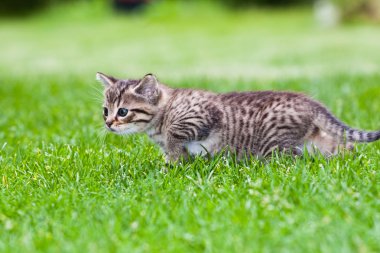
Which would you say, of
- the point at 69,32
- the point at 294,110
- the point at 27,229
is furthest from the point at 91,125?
the point at 69,32

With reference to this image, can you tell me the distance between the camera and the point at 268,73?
15672mm

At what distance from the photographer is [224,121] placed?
6359 millimetres

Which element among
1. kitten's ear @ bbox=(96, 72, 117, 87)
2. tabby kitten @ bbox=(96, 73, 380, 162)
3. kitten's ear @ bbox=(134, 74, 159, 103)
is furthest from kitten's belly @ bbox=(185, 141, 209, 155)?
kitten's ear @ bbox=(96, 72, 117, 87)

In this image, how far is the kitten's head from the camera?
6391 millimetres

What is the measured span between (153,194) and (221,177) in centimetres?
74

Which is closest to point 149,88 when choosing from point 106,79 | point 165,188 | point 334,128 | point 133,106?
point 133,106

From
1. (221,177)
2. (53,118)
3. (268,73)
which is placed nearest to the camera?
(221,177)

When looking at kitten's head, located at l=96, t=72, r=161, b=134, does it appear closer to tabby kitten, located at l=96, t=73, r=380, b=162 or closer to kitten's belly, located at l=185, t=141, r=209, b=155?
tabby kitten, located at l=96, t=73, r=380, b=162

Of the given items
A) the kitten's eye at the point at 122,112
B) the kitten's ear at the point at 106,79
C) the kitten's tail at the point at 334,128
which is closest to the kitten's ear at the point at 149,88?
the kitten's eye at the point at 122,112

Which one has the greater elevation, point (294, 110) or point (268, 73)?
point (294, 110)

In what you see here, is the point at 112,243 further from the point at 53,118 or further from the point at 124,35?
the point at 124,35

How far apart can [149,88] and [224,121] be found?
→ 0.77m

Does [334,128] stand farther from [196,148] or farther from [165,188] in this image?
[165,188]

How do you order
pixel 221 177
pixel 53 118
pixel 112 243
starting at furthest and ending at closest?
pixel 53 118
pixel 221 177
pixel 112 243
